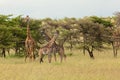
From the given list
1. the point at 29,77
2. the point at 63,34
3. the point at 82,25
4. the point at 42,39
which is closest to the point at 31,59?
the point at 29,77

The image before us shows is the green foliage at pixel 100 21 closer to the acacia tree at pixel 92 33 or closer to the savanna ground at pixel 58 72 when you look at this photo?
the acacia tree at pixel 92 33

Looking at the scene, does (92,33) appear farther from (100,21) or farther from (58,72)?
(58,72)

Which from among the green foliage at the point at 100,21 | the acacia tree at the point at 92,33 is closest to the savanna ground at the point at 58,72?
the acacia tree at the point at 92,33

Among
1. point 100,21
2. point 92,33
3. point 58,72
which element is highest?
point 100,21

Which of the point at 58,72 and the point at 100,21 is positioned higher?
the point at 100,21

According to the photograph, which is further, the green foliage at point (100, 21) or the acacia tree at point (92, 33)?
the green foliage at point (100, 21)

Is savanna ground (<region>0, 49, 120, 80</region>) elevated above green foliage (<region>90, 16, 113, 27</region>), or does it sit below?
below

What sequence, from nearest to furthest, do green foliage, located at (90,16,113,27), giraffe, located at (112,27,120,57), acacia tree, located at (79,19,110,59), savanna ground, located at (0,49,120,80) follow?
savanna ground, located at (0,49,120,80) → acacia tree, located at (79,19,110,59) → giraffe, located at (112,27,120,57) → green foliage, located at (90,16,113,27)

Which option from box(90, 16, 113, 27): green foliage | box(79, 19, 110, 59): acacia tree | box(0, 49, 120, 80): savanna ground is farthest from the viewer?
box(90, 16, 113, 27): green foliage

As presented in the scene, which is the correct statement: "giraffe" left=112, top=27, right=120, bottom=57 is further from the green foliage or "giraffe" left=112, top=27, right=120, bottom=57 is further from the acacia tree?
the green foliage

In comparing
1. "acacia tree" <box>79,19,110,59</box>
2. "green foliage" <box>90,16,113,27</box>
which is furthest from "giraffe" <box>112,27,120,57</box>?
"green foliage" <box>90,16,113,27</box>

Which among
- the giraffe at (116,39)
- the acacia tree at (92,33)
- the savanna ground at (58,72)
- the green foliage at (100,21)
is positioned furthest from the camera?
the green foliage at (100,21)

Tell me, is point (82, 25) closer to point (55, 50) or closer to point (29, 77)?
point (55, 50)

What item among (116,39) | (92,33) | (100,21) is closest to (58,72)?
(92,33)
